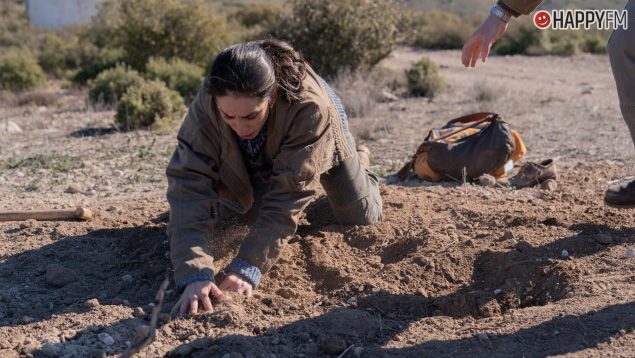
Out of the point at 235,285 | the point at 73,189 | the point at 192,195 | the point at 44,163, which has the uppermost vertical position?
the point at 192,195

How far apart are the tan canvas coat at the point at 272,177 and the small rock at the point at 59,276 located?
0.62 meters

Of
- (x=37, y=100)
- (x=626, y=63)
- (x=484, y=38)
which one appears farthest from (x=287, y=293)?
(x=37, y=100)

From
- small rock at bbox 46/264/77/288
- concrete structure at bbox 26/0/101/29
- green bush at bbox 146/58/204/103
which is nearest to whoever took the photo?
small rock at bbox 46/264/77/288

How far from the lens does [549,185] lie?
506cm

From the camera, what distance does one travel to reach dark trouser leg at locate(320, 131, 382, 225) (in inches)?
156

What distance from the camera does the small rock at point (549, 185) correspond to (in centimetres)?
504

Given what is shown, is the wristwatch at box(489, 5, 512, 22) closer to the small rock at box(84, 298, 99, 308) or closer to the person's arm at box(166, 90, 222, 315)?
the person's arm at box(166, 90, 222, 315)

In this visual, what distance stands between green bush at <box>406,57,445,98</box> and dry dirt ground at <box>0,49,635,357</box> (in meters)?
4.54

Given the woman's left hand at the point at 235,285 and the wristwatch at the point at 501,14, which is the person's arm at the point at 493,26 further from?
the woman's left hand at the point at 235,285

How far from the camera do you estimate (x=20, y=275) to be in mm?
3750

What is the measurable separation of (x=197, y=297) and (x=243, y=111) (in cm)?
78

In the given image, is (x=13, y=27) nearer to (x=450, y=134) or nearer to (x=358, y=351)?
(x=450, y=134)

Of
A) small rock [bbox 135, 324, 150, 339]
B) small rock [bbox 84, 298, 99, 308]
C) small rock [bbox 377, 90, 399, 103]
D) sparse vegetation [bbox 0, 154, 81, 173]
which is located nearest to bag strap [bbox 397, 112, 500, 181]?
sparse vegetation [bbox 0, 154, 81, 173]

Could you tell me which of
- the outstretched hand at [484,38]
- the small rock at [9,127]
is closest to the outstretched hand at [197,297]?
the outstretched hand at [484,38]
